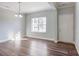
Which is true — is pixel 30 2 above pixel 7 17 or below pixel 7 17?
above

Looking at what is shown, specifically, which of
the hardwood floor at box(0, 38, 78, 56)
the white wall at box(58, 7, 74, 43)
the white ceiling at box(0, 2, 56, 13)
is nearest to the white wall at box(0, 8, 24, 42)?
the white ceiling at box(0, 2, 56, 13)

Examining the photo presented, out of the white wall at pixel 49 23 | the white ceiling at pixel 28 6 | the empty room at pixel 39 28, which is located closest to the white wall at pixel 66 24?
the empty room at pixel 39 28

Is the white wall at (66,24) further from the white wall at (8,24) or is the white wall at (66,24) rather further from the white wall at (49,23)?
the white wall at (8,24)

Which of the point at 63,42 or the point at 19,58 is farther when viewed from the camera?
the point at 63,42

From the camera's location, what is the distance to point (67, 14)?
192 centimetres

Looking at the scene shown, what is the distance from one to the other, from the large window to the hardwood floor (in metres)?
0.27

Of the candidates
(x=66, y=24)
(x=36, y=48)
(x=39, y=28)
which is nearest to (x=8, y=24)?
(x=39, y=28)

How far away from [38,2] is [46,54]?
3.64ft

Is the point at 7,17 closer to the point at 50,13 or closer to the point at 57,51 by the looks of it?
the point at 50,13

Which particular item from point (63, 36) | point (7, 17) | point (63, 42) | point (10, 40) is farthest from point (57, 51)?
point (7, 17)

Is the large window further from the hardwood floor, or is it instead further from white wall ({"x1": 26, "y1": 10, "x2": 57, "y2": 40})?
the hardwood floor

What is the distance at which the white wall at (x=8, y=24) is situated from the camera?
1913 millimetres

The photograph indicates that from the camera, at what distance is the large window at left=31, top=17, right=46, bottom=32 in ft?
6.58

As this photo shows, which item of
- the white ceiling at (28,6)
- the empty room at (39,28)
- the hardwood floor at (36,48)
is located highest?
the white ceiling at (28,6)
